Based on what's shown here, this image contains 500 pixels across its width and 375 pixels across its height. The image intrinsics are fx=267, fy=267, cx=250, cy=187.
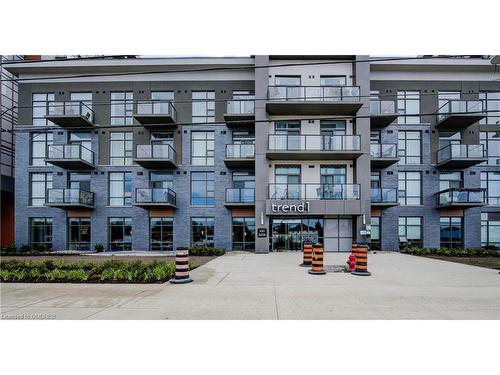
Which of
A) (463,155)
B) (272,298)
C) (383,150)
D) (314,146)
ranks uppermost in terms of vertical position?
(314,146)

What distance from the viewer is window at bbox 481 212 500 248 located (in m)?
21.2

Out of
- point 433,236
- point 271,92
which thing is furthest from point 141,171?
point 433,236

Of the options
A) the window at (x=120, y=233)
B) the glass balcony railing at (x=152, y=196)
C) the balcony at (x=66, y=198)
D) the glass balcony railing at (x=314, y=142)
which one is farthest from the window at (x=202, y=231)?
the balcony at (x=66, y=198)

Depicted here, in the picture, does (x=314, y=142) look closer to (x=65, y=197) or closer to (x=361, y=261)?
(x=361, y=261)

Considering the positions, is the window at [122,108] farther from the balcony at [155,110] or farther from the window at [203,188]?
the window at [203,188]

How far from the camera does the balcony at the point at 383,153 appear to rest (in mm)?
19794

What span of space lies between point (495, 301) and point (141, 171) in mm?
21418

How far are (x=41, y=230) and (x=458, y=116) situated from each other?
33.6 meters

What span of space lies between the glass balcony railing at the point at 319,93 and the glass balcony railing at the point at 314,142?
2.66 metres

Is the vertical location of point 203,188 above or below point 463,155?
below

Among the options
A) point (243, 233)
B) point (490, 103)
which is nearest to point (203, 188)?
point (243, 233)

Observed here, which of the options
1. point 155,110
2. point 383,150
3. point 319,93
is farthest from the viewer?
point 155,110

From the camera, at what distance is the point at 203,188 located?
70.3ft

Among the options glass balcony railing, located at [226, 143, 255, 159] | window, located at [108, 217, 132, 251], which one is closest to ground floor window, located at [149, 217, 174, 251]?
window, located at [108, 217, 132, 251]
